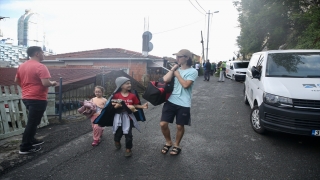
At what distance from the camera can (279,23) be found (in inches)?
569

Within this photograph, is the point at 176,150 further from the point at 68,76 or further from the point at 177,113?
the point at 68,76

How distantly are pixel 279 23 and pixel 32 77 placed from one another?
1478cm

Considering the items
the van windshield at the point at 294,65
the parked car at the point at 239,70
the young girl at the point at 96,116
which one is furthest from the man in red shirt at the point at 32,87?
the parked car at the point at 239,70

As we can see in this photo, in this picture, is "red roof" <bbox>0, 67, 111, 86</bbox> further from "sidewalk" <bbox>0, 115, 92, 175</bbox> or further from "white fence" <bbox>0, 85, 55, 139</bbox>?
"white fence" <bbox>0, 85, 55, 139</bbox>

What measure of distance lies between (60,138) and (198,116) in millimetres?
3733

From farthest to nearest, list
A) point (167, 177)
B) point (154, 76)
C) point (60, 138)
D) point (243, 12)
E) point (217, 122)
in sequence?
point (243, 12) → point (154, 76) → point (217, 122) → point (60, 138) → point (167, 177)

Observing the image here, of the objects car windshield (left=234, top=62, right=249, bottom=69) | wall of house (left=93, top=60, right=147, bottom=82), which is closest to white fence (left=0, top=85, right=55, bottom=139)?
wall of house (left=93, top=60, right=147, bottom=82)

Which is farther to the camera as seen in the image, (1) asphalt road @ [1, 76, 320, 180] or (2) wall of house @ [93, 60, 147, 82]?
(2) wall of house @ [93, 60, 147, 82]

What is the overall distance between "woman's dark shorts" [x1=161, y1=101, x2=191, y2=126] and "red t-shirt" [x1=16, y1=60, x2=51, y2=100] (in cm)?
202

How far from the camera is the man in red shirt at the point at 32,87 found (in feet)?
12.5

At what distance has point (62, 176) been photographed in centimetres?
317

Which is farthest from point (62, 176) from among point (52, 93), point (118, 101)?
point (52, 93)

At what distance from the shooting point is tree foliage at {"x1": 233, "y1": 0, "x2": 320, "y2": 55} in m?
11.3

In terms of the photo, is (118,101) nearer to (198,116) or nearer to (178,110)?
(178,110)
